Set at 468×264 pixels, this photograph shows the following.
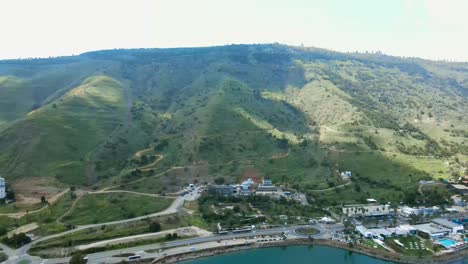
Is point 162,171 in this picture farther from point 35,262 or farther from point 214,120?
point 35,262

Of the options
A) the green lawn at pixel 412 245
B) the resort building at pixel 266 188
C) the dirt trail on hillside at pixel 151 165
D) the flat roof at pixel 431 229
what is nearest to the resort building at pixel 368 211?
the flat roof at pixel 431 229

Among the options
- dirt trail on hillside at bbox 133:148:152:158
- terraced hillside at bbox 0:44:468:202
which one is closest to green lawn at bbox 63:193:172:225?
terraced hillside at bbox 0:44:468:202

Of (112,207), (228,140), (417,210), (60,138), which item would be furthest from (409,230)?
(60,138)

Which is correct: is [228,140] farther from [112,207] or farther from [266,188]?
[112,207]

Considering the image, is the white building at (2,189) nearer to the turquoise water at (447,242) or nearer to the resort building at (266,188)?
the resort building at (266,188)

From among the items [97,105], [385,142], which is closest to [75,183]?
[97,105]

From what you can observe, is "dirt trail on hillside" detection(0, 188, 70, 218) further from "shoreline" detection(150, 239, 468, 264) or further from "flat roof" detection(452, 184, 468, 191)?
"flat roof" detection(452, 184, 468, 191)
